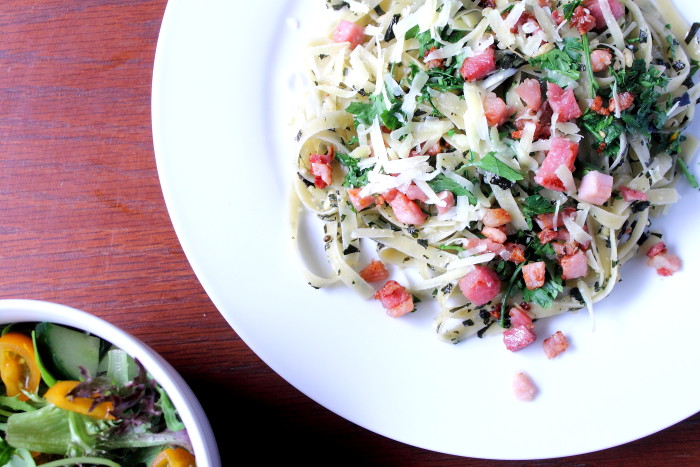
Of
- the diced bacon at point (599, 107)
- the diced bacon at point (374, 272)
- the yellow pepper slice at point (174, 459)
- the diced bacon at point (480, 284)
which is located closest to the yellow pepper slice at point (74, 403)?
the yellow pepper slice at point (174, 459)

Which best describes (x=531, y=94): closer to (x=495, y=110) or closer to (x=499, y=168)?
(x=495, y=110)

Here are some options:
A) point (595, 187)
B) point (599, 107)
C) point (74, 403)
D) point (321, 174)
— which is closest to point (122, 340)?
point (74, 403)

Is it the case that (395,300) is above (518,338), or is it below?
above

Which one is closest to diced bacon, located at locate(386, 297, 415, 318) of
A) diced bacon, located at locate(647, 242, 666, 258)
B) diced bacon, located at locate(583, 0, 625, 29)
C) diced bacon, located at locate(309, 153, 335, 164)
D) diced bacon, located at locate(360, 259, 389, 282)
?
diced bacon, located at locate(360, 259, 389, 282)

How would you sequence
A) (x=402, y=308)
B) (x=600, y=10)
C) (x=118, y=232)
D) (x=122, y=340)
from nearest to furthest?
1. (x=122, y=340)
2. (x=600, y=10)
3. (x=402, y=308)
4. (x=118, y=232)

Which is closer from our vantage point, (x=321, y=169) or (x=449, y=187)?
(x=449, y=187)

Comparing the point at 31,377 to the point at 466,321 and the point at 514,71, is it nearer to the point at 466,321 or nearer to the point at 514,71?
the point at 466,321

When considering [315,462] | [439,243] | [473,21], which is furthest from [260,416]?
[473,21]
